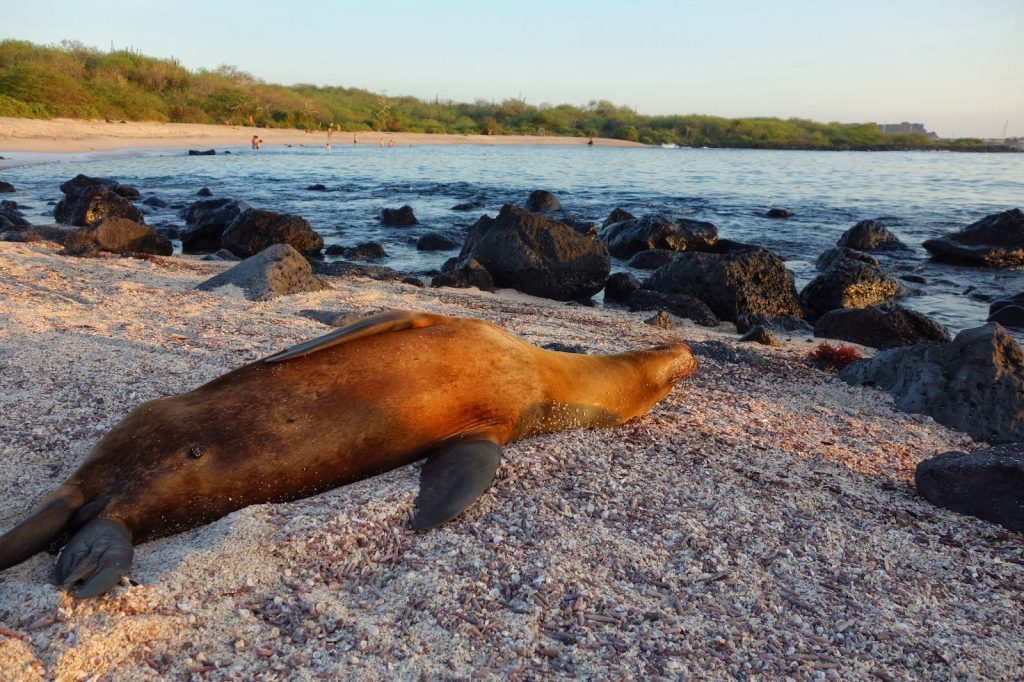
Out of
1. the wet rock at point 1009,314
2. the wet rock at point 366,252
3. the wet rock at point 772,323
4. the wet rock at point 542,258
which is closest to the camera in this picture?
the wet rock at point 772,323

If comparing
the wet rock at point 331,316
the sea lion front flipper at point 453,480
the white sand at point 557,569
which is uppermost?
the sea lion front flipper at point 453,480

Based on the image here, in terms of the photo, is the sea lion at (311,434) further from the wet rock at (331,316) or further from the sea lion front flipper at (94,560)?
the wet rock at (331,316)

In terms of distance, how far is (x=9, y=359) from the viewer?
4566mm

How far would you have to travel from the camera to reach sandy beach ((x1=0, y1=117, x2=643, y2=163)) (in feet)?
116

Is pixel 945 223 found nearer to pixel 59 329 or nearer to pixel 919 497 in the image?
pixel 919 497

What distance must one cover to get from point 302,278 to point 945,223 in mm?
20148

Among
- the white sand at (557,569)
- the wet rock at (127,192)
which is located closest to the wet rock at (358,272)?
the white sand at (557,569)

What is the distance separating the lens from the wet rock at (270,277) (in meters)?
8.04

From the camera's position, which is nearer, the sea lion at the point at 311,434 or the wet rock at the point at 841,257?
the sea lion at the point at 311,434

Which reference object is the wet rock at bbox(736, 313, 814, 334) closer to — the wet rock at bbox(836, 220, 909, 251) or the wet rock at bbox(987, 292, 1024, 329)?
the wet rock at bbox(987, 292, 1024, 329)

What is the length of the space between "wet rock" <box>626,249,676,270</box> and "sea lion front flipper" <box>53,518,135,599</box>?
12.6m

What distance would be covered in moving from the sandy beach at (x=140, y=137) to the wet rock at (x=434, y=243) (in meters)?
26.2

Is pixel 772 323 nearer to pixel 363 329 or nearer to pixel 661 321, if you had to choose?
pixel 661 321

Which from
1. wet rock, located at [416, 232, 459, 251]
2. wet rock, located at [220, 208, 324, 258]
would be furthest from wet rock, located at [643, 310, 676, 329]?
wet rock, located at [220, 208, 324, 258]
